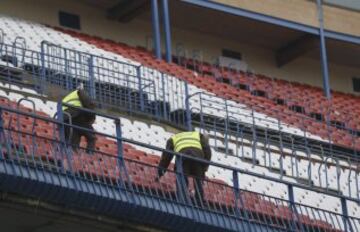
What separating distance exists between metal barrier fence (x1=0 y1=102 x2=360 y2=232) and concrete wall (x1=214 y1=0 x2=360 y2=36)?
10.8m

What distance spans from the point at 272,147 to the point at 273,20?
6.59 m

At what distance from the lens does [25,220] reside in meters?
15.7

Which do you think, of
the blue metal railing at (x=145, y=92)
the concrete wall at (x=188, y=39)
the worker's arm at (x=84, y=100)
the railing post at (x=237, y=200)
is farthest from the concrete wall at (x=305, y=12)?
the railing post at (x=237, y=200)

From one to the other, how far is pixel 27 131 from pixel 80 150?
2.99 ft

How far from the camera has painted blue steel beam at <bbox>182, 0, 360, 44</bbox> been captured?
28250 mm

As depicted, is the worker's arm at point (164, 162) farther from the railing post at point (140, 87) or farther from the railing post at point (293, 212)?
the railing post at point (140, 87)

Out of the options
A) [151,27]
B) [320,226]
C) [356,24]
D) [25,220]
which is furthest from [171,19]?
[25,220]

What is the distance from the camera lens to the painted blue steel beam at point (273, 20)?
28.2 meters

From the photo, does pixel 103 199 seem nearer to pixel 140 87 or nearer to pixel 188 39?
pixel 140 87

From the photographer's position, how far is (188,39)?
29.7 meters

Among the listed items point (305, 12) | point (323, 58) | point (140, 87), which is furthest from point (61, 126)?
point (305, 12)

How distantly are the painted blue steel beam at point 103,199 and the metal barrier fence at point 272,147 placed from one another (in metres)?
5.00

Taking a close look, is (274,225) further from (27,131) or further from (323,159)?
(323,159)

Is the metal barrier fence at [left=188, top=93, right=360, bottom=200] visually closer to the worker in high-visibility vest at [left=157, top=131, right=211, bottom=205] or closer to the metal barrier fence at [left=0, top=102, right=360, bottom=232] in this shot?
the metal barrier fence at [left=0, top=102, right=360, bottom=232]
